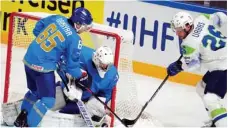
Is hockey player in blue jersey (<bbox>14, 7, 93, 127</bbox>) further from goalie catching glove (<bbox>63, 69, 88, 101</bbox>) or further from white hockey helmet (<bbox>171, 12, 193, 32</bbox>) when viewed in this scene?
white hockey helmet (<bbox>171, 12, 193, 32</bbox>)

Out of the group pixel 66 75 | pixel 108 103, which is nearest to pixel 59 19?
pixel 66 75

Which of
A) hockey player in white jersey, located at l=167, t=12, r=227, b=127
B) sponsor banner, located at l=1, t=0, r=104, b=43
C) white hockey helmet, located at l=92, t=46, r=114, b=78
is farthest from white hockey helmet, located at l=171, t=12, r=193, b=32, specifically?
sponsor banner, located at l=1, t=0, r=104, b=43

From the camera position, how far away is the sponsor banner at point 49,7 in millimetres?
6586

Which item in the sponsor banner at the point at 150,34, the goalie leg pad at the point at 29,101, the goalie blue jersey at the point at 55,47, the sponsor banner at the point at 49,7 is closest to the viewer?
the goalie blue jersey at the point at 55,47

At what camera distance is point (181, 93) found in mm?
6043

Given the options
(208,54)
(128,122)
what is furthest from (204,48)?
(128,122)

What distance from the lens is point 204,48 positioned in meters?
4.79

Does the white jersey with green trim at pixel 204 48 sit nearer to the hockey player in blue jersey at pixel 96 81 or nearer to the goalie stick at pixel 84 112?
the hockey player in blue jersey at pixel 96 81

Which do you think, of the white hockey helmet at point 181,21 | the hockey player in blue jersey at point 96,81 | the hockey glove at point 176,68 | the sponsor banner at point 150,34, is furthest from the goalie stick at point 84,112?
the sponsor banner at point 150,34

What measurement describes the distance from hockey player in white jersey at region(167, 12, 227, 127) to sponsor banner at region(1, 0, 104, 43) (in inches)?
69.6

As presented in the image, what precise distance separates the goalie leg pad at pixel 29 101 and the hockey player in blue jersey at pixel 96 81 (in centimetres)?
21

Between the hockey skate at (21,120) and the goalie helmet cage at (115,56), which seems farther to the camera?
the goalie helmet cage at (115,56)

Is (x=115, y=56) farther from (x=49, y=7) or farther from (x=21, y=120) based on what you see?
(x=49, y=7)

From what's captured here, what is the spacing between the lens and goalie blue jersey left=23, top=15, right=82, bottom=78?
4660 mm
